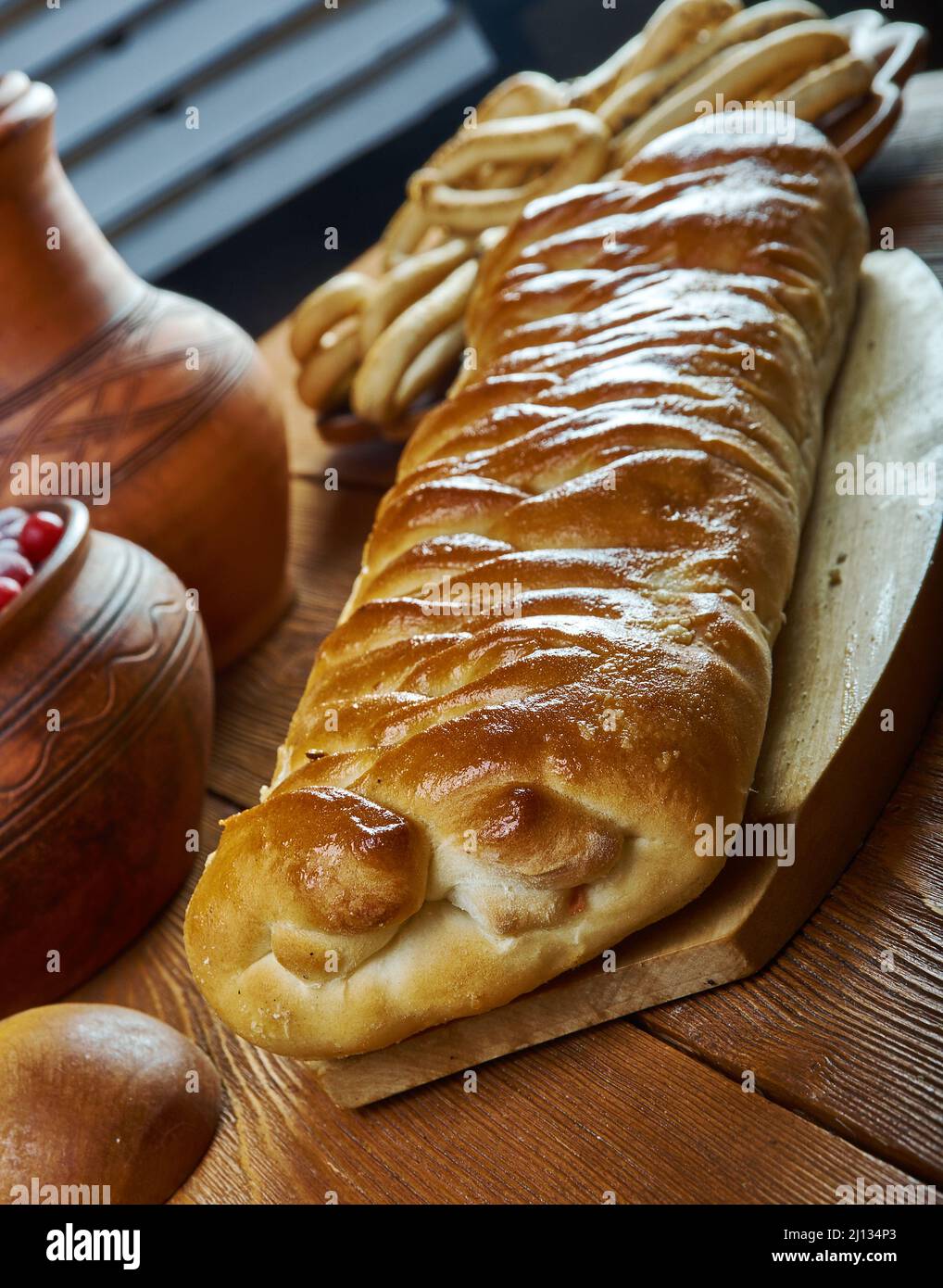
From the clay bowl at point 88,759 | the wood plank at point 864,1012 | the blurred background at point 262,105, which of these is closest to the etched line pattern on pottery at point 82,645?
the clay bowl at point 88,759

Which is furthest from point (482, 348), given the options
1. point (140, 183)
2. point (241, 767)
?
point (140, 183)

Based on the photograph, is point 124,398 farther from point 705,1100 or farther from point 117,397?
point 705,1100

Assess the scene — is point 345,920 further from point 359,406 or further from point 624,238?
point 359,406

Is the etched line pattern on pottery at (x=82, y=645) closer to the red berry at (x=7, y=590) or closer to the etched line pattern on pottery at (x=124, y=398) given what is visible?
the red berry at (x=7, y=590)

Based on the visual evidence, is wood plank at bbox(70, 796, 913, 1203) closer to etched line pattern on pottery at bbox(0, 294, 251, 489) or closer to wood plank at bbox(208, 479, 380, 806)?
wood plank at bbox(208, 479, 380, 806)

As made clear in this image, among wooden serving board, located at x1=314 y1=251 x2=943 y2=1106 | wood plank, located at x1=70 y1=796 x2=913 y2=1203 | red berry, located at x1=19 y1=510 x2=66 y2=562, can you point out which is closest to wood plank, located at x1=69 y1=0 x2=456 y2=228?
red berry, located at x1=19 y1=510 x2=66 y2=562

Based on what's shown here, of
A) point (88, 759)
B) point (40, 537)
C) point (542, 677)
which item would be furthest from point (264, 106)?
point (542, 677)
